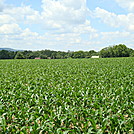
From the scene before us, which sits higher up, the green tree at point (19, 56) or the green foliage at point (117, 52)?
the green foliage at point (117, 52)

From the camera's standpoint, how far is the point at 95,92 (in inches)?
342

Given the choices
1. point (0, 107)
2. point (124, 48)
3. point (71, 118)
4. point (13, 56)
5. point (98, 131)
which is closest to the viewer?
point (98, 131)

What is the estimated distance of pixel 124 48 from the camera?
102062mm

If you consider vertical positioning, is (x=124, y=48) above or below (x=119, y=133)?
above

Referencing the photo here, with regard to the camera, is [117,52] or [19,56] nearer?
[19,56]

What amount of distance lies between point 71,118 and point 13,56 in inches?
3682

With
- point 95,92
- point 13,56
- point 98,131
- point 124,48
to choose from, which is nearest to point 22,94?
point 95,92

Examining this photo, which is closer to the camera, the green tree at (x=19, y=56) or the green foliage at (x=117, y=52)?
the green tree at (x=19, y=56)

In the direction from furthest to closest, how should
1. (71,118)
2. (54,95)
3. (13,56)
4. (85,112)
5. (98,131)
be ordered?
(13,56) < (54,95) < (85,112) < (71,118) < (98,131)

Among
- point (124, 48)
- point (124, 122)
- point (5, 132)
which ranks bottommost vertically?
point (5, 132)

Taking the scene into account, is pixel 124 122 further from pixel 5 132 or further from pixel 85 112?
pixel 5 132

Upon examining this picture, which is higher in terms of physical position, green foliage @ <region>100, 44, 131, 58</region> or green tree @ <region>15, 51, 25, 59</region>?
green foliage @ <region>100, 44, 131, 58</region>

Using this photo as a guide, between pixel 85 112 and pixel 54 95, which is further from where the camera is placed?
Result: pixel 54 95

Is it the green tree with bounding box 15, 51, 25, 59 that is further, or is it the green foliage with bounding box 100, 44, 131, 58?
the green foliage with bounding box 100, 44, 131, 58
